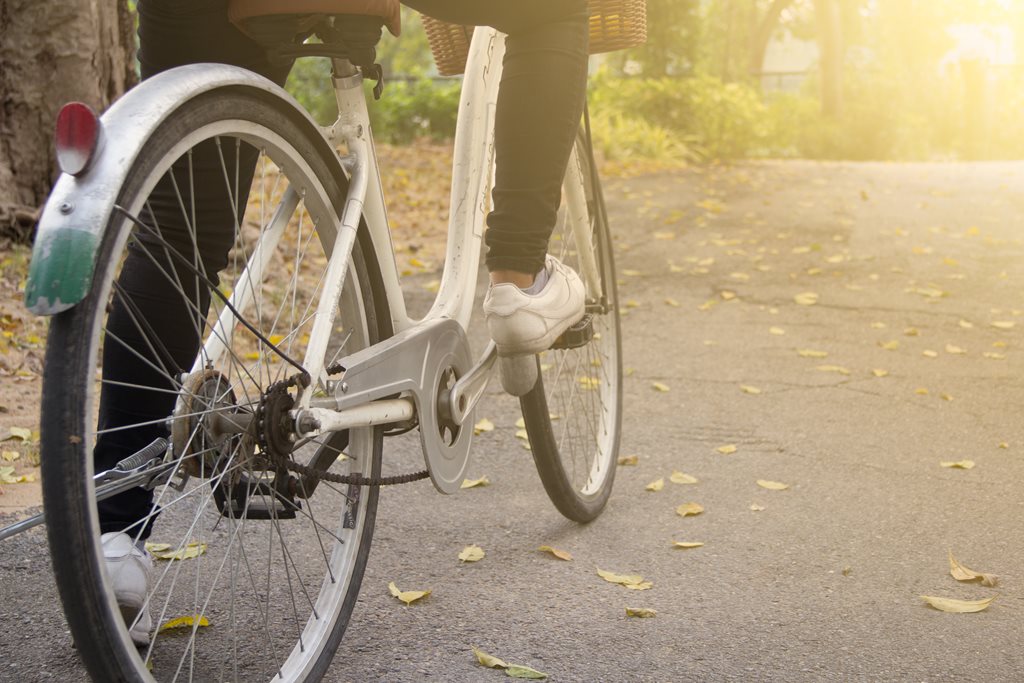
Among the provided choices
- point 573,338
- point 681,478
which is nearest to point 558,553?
point 573,338

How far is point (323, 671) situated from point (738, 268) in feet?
18.5

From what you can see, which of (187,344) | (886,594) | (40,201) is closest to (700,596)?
(886,594)

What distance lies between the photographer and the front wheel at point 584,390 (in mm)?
A: 2760

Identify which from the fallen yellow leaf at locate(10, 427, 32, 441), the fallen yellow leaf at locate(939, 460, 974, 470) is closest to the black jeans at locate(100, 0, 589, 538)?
the fallen yellow leaf at locate(10, 427, 32, 441)

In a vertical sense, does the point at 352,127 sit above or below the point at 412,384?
above

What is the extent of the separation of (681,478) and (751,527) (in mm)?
452

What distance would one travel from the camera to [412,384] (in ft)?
6.86

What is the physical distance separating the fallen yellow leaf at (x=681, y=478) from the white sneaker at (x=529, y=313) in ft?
3.99

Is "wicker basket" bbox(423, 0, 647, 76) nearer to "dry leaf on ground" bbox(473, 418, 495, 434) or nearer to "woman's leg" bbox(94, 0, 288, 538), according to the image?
"woman's leg" bbox(94, 0, 288, 538)

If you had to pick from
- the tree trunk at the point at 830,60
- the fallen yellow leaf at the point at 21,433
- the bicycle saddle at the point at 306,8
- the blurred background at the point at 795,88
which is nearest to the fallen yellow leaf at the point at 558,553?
the bicycle saddle at the point at 306,8

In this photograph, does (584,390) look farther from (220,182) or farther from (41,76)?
(41,76)

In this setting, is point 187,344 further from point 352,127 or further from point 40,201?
point 40,201

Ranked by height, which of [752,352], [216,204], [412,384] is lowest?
[752,352]

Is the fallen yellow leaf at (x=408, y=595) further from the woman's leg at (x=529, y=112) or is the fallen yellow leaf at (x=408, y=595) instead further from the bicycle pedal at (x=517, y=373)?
the woman's leg at (x=529, y=112)
